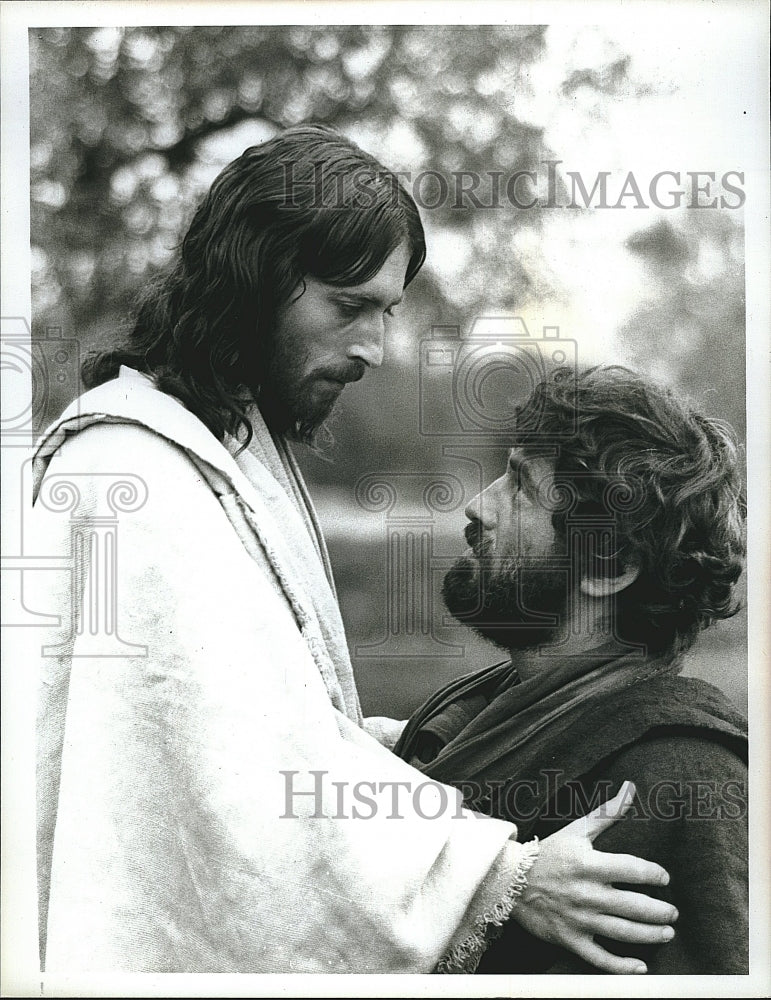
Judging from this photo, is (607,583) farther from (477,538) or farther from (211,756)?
(211,756)

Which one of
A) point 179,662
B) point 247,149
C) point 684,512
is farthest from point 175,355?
point 684,512

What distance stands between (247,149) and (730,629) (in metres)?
1.72

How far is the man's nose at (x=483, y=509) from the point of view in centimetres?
293

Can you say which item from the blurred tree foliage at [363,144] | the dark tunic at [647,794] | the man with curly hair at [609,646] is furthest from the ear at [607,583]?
the blurred tree foliage at [363,144]

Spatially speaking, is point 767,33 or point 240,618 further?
point 767,33

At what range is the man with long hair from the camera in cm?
278

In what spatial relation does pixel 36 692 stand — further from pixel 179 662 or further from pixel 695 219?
pixel 695 219

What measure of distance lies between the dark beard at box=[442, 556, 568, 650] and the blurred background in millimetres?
50

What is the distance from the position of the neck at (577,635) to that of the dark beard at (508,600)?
2cm

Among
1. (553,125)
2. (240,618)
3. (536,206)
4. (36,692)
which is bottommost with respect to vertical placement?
(36,692)

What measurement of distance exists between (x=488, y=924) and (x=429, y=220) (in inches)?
68.4

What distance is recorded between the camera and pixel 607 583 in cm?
289

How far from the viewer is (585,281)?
9.71 feet

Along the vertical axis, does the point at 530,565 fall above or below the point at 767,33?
below
